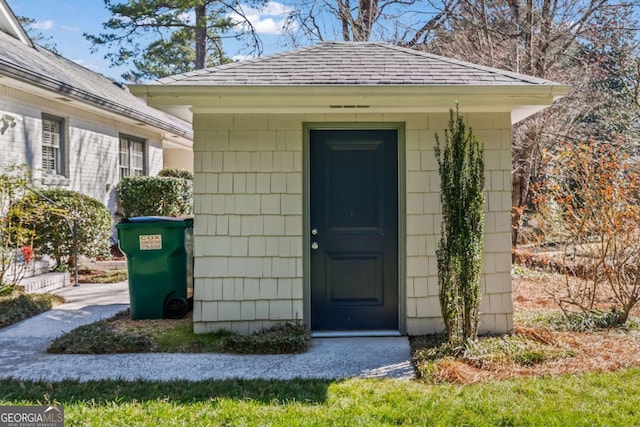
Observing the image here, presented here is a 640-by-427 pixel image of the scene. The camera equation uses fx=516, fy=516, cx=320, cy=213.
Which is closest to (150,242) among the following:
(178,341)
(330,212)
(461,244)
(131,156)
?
(178,341)

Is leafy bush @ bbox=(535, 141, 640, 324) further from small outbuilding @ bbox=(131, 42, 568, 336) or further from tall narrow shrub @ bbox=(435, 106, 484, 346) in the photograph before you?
tall narrow shrub @ bbox=(435, 106, 484, 346)

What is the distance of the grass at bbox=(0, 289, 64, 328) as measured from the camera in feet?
19.4

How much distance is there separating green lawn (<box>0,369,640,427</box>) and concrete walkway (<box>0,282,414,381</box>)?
8.8 inches

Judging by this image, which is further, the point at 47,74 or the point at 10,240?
the point at 47,74

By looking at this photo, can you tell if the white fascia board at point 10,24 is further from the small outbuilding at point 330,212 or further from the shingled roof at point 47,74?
the small outbuilding at point 330,212

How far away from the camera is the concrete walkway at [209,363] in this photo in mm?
4184

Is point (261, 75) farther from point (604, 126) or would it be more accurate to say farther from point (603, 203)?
point (604, 126)

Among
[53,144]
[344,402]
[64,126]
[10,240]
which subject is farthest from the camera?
[64,126]

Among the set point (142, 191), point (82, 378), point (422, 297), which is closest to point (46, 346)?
point (82, 378)

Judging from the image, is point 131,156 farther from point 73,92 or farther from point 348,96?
point 348,96

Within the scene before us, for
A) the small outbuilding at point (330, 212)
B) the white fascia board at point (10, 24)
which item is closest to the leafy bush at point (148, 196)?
the white fascia board at point (10, 24)

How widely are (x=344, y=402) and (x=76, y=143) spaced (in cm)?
936

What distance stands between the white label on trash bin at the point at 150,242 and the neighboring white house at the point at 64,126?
2.82 metres

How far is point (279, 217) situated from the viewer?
5305 millimetres
